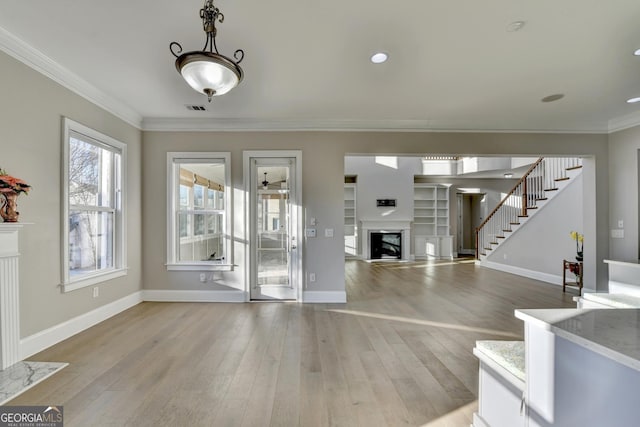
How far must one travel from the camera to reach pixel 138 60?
2.77 metres

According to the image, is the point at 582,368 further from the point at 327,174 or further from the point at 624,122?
the point at 624,122

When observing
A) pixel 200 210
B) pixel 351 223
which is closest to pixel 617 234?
pixel 351 223

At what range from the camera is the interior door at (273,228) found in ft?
14.5

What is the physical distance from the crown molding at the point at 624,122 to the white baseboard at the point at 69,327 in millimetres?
7870

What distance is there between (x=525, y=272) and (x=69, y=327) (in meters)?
8.13

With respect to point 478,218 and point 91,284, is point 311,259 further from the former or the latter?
point 478,218

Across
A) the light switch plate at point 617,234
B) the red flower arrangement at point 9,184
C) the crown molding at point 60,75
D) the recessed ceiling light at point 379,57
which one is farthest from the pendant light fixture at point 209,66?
the light switch plate at point 617,234

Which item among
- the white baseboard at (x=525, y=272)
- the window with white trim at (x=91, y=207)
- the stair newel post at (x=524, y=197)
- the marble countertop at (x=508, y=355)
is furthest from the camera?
the stair newel post at (x=524, y=197)

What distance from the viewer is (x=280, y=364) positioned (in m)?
2.47

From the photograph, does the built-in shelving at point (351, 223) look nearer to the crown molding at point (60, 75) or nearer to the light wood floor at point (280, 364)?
the light wood floor at point (280, 364)

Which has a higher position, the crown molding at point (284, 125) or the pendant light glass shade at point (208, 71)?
the crown molding at point (284, 125)

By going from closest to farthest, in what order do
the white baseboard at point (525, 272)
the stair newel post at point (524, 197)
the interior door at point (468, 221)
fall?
the white baseboard at point (525, 272) → the stair newel post at point (524, 197) → the interior door at point (468, 221)

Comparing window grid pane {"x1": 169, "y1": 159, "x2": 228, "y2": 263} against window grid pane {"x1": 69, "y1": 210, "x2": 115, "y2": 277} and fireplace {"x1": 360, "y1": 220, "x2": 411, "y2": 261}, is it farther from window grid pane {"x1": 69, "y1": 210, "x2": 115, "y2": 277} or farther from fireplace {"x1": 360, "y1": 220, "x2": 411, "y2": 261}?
fireplace {"x1": 360, "y1": 220, "x2": 411, "y2": 261}

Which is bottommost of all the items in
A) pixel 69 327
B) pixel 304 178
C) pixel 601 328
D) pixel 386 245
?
pixel 69 327
